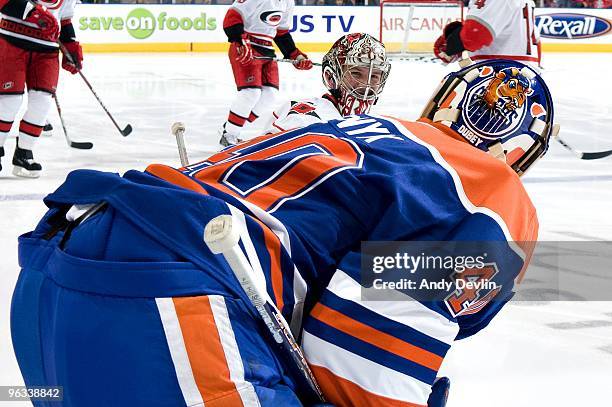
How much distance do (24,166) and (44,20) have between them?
70cm

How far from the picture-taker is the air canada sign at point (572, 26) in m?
12.4

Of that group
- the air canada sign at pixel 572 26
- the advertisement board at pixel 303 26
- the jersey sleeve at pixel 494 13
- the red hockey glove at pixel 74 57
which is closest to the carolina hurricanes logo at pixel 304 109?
the jersey sleeve at pixel 494 13

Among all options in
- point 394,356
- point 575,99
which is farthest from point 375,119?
point 575,99

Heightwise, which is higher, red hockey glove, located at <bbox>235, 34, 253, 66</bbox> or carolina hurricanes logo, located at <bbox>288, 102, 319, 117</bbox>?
carolina hurricanes logo, located at <bbox>288, 102, 319, 117</bbox>

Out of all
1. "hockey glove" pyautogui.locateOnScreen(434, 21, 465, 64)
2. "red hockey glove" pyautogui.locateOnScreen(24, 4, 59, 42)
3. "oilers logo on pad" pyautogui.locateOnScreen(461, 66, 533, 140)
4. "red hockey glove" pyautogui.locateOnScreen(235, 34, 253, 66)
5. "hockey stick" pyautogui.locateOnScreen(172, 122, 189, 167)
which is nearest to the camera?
"oilers logo on pad" pyautogui.locateOnScreen(461, 66, 533, 140)

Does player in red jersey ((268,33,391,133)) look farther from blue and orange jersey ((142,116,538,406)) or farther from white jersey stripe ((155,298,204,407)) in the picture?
white jersey stripe ((155,298,204,407))

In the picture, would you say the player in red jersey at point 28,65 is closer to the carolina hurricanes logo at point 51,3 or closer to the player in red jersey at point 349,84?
the carolina hurricanes logo at point 51,3

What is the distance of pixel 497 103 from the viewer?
1.43 m

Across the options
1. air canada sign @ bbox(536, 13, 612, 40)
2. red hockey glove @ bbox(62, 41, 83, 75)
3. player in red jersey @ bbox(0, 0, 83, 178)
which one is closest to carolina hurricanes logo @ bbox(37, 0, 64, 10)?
player in red jersey @ bbox(0, 0, 83, 178)

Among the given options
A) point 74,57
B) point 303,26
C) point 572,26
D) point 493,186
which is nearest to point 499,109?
point 493,186

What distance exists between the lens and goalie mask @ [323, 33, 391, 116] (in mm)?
2100

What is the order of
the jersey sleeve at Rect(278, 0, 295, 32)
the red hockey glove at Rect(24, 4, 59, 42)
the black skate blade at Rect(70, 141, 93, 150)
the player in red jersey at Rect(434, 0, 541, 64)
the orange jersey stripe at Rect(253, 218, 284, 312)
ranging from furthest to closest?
the jersey sleeve at Rect(278, 0, 295, 32) < the black skate blade at Rect(70, 141, 93, 150) < the player in red jersey at Rect(434, 0, 541, 64) < the red hockey glove at Rect(24, 4, 59, 42) < the orange jersey stripe at Rect(253, 218, 284, 312)

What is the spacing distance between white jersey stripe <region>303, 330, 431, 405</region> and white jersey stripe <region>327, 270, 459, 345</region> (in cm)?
6

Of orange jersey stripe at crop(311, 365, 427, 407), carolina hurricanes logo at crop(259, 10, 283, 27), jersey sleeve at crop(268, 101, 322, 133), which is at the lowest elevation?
carolina hurricanes logo at crop(259, 10, 283, 27)
